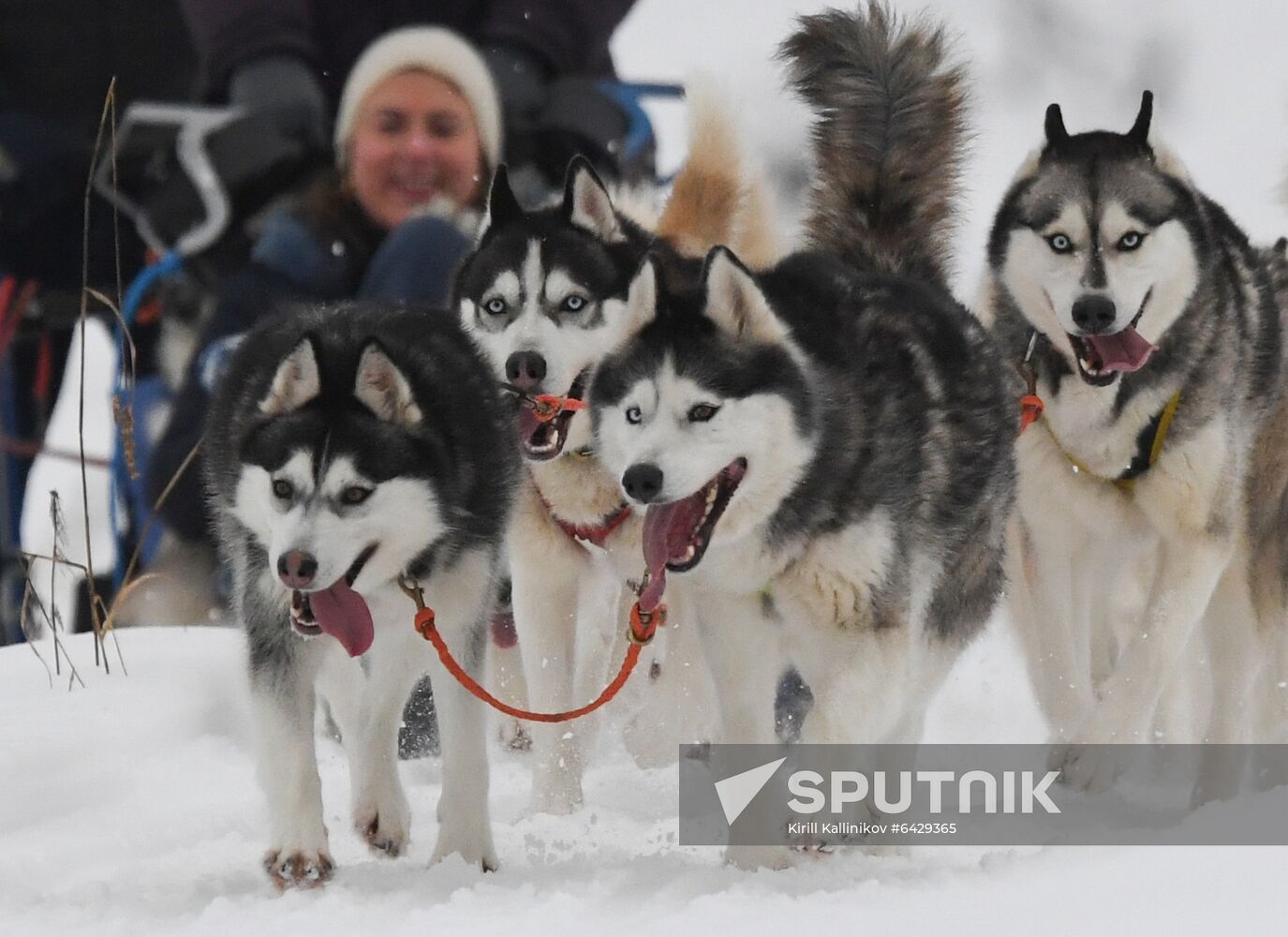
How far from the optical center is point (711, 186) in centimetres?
371

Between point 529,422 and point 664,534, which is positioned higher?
point 529,422

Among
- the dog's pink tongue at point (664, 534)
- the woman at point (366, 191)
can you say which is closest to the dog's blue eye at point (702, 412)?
the dog's pink tongue at point (664, 534)

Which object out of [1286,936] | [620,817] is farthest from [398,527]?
[1286,936]

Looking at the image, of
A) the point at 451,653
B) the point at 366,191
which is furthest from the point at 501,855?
the point at 366,191

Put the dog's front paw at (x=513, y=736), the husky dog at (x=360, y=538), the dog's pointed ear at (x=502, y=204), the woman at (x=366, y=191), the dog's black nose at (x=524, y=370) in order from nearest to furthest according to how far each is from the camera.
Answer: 1. the husky dog at (x=360, y=538)
2. the dog's black nose at (x=524, y=370)
3. the dog's pointed ear at (x=502, y=204)
4. the dog's front paw at (x=513, y=736)
5. the woman at (x=366, y=191)

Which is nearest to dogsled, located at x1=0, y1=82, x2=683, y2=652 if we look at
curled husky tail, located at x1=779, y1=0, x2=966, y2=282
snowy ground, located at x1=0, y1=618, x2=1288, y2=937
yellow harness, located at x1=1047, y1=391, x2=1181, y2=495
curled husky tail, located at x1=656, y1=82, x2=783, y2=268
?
curled husky tail, located at x1=656, y1=82, x2=783, y2=268

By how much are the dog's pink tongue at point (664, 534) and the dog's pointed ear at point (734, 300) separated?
26 cm

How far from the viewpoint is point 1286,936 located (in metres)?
2.05

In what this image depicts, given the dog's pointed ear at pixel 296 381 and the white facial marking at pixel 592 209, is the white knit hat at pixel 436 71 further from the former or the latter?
the dog's pointed ear at pixel 296 381

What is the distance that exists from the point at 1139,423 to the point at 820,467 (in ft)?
3.05

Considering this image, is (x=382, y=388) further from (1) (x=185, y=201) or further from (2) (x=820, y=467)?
(1) (x=185, y=201)

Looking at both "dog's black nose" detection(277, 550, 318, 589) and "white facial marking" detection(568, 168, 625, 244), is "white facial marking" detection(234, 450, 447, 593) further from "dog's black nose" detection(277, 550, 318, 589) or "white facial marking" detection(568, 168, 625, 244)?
"white facial marking" detection(568, 168, 625, 244)

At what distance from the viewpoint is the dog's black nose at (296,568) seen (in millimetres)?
2322

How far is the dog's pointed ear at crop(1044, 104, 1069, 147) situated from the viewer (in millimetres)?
3348
